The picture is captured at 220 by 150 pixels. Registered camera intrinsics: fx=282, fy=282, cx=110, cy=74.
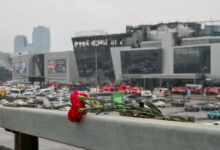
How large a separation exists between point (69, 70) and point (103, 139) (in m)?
66.3

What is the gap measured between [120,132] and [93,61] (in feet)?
198

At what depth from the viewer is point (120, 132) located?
117 inches

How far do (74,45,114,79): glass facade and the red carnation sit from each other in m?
57.1

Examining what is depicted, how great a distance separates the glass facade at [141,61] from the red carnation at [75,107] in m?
49.3

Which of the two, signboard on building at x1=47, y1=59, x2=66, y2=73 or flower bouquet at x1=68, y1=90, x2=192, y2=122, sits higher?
signboard on building at x1=47, y1=59, x2=66, y2=73

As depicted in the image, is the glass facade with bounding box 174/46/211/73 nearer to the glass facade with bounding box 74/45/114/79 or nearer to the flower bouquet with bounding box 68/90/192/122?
the glass facade with bounding box 74/45/114/79

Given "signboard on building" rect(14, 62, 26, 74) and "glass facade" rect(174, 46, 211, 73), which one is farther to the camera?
"signboard on building" rect(14, 62, 26, 74)

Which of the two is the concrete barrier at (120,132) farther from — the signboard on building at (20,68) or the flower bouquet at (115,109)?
the signboard on building at (20,68)

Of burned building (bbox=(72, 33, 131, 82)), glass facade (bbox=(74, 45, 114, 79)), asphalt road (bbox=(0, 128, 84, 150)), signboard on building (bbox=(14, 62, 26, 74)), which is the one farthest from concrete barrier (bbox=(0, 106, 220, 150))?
signboard on building (bbox=(14, 62, 26, 74))

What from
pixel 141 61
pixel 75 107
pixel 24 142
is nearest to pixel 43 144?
pixel 24 142

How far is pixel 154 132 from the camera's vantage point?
8.70 feet

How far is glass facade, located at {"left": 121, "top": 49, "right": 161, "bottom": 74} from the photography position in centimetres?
5231


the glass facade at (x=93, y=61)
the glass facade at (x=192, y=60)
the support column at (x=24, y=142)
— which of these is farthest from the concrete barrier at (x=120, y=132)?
the glass facade at (x=93, y=61)

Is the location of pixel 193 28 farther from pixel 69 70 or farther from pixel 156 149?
pixel 156 149
